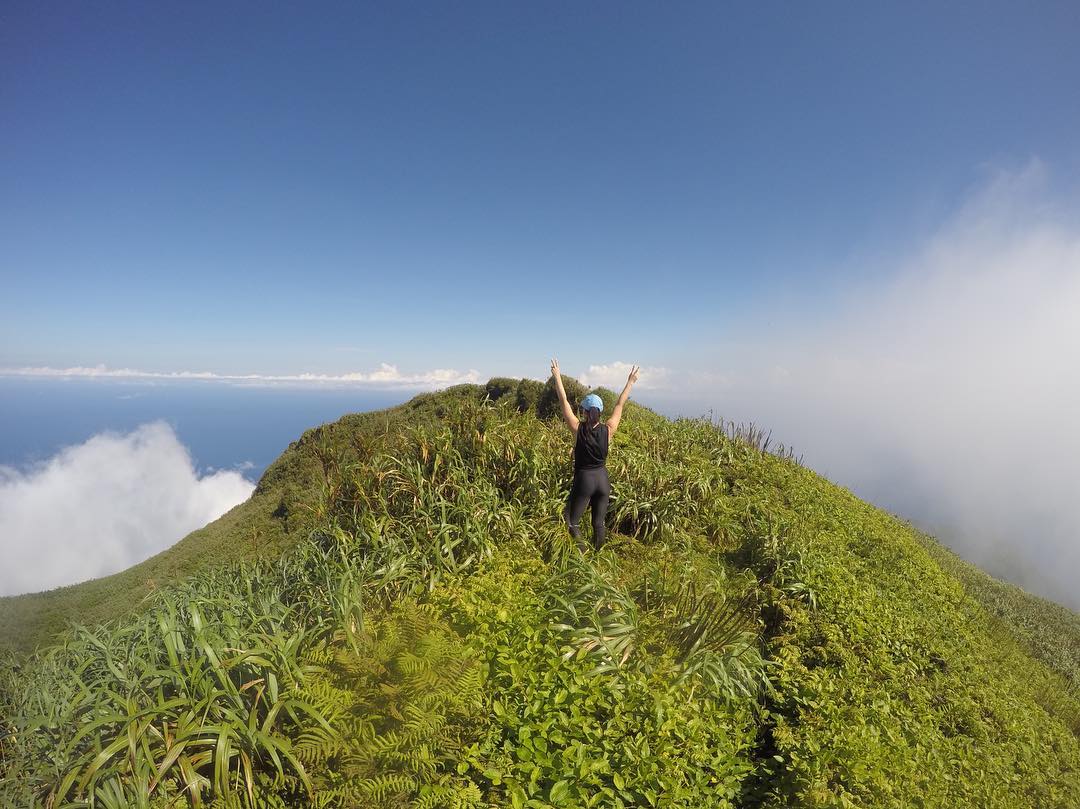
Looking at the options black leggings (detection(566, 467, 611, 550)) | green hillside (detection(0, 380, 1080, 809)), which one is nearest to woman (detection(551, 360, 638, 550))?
black leggings (detection(566, 467, 611, 550))

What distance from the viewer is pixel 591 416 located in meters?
6.32

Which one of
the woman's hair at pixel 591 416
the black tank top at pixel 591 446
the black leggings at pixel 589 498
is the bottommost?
the black leggings at pixel 589 498

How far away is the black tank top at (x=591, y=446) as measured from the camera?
21.0 feet

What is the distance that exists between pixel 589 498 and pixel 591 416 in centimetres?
128

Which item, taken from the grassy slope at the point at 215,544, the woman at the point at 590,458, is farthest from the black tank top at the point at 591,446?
the grassy slope at the point at 215,544

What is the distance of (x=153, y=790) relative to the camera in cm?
299

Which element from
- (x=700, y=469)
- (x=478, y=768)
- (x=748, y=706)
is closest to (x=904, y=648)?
(x=748, y=706)

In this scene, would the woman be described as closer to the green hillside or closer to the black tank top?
the black tank top

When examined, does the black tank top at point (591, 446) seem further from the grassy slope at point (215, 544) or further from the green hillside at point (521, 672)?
the grassy slope at point (215, 544)

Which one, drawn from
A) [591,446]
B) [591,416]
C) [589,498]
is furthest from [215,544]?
[591,416]

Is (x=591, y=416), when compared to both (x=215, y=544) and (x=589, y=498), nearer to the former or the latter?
(x=589, y=498)

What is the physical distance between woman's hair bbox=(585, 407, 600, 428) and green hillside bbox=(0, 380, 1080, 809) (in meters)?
1.52

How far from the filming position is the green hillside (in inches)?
Answer: 128

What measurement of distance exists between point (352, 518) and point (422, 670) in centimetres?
331
